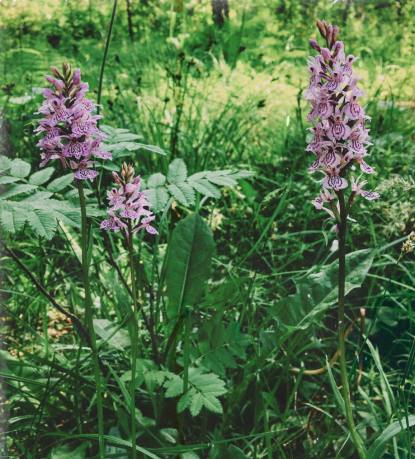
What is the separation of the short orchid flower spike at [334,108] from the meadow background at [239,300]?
376 millimetres

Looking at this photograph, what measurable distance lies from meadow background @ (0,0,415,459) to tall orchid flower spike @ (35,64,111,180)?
238 mm

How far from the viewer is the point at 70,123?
3.78 feet

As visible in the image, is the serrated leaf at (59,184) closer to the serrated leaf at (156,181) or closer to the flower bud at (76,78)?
the serrated leaf at (156,181)

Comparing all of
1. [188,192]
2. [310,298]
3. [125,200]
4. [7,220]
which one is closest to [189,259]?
[188,192]

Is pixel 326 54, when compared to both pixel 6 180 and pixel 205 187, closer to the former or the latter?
pixel 205 187

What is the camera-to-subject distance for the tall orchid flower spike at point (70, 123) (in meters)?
1.15

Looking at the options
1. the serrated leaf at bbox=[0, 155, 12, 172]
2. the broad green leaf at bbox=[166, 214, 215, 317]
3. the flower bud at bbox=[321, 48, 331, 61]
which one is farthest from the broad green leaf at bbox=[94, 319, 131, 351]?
the flower bud at bbox=[321, 48, 331, 61]

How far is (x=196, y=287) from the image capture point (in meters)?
1.71

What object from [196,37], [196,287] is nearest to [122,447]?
[196,287]

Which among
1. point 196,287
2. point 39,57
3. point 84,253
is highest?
point 39,57

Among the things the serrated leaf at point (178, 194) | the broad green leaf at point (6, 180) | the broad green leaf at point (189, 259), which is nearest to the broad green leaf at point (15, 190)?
the broad green leaf at point (6, 180)

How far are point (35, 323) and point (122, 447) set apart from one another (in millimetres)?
803

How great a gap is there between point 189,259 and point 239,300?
0.33 m

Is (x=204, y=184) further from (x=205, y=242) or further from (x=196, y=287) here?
(x=196, y=287)
